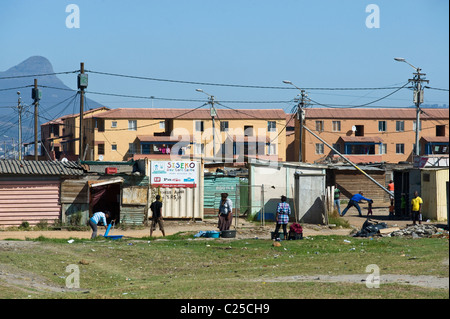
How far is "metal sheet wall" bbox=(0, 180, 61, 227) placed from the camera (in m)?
29.9

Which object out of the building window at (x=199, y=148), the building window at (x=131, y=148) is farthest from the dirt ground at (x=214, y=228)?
the building window at (x=131, y=148)

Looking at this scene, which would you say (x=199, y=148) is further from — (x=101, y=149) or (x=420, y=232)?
(x=420, y=232)

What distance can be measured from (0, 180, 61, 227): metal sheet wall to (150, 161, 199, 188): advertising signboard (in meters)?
4.19

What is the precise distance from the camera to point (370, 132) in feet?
300

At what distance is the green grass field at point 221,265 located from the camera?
14023 mm

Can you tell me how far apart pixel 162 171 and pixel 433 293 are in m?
19.9

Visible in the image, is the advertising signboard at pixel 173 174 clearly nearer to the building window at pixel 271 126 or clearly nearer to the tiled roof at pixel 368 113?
the building window at pixel 271 126

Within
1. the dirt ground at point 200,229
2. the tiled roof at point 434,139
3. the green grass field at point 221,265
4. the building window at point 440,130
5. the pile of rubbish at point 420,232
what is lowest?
the green grass field at point 221,265

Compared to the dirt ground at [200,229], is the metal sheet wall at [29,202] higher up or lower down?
higher up

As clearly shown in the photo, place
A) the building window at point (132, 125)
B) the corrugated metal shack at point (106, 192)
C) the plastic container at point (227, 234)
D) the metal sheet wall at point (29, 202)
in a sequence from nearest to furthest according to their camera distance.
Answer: the plastic container at point (227, 234) < the metal sheet wall at point (29, 202) < the corrugated metal shack at point (106, 192) < the building window at point (132, 125)

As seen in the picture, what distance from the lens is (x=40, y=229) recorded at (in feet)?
96.6

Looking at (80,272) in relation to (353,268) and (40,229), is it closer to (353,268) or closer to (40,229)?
(353,268)

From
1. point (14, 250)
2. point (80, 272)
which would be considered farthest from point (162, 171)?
point (80, 272)
